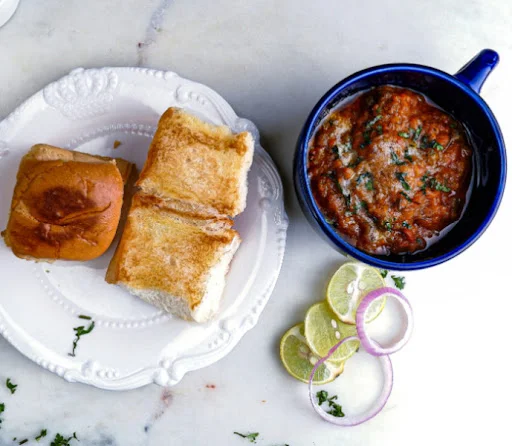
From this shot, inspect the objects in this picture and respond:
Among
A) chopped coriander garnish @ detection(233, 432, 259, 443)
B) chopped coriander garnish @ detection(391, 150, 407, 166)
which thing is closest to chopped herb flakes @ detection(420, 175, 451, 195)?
chopped coriander garnish @ detection(391, 150, 407, 166)

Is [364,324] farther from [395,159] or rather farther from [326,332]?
[395,159]

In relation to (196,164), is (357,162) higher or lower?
higher

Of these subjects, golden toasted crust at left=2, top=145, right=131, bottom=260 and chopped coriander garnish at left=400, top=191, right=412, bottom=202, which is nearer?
chopped coriander garnish at left=400, top=191, right=412, bottom=202

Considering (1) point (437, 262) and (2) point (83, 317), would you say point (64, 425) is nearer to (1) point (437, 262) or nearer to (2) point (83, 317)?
(2) point (83, 317)

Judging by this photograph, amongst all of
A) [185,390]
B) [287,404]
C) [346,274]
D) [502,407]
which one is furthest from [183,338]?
[502,407]

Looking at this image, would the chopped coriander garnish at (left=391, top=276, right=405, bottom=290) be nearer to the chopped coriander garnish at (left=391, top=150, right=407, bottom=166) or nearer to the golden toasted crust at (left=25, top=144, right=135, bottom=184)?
the chopped coriander garnish at (left=391, top=150, right=407, bottom=166)

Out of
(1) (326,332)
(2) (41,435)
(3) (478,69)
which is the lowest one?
(2) (41,435)

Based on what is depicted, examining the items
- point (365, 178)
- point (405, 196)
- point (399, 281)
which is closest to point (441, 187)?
point (405, 196)
